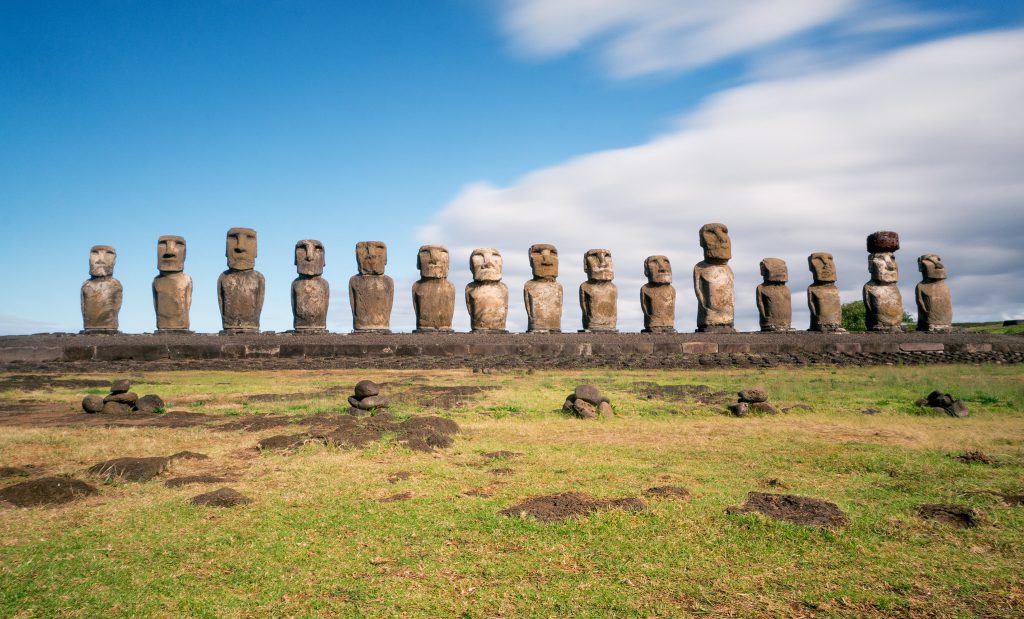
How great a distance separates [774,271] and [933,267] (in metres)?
5.96

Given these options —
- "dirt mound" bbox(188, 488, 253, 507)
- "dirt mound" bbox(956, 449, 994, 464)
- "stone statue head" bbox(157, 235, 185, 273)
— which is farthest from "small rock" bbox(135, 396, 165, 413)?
"stone statue head" bbox(157, 235, 185, 273)

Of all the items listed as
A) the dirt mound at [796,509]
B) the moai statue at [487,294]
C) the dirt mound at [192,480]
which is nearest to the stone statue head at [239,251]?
the moai statue at [487,294]

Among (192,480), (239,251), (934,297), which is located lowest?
(192,480)

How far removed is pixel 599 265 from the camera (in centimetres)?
1944

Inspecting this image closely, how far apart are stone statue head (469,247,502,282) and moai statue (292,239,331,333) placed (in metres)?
3.96

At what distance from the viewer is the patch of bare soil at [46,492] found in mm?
4531

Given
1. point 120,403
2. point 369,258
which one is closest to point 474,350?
point 369,258

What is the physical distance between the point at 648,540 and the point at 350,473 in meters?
2.56

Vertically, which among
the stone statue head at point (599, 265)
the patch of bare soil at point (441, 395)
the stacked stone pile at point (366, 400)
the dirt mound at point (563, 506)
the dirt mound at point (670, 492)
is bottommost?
the dirt mound at point (670, 492)

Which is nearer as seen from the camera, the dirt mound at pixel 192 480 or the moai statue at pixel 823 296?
the dirt mound at pixel 192 480

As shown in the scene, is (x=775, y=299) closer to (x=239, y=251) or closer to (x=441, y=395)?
(x=441, y=395)

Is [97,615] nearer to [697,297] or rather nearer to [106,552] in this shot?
[106,552]

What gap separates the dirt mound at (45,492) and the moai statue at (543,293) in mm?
14441

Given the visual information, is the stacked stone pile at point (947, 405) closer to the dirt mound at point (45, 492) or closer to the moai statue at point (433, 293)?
the dirt mound at point (45, 492)
